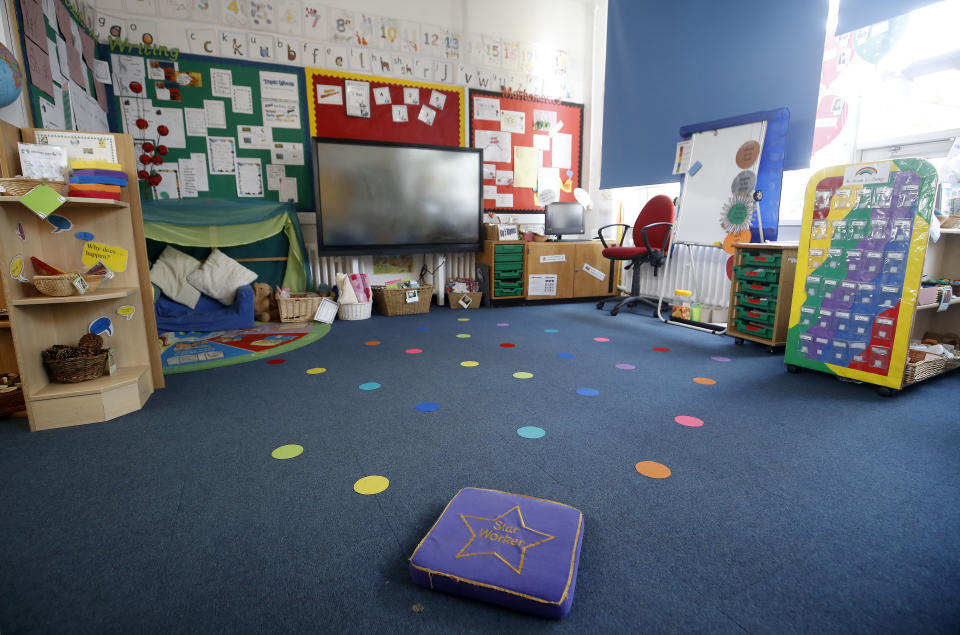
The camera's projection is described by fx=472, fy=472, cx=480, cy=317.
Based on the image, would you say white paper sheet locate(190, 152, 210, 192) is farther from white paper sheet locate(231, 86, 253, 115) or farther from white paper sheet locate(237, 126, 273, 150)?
white paper sheet locate(231, 86, 253, 115)

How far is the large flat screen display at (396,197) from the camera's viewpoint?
367 centimetres

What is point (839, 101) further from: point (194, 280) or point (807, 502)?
point (194, 280)

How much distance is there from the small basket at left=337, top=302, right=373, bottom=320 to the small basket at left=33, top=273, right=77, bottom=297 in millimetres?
2017

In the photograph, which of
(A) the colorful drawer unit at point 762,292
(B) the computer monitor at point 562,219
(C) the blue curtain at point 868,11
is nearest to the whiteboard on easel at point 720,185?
(A) the colorful drawer unit at point 762,292

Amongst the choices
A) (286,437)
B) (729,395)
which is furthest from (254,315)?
(729,395)

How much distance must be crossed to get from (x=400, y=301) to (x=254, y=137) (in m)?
1.71

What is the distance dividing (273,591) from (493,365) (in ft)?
5.43

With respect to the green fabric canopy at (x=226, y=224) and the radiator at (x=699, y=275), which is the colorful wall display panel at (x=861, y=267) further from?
the green fabric canopy at (x=226, y=224)

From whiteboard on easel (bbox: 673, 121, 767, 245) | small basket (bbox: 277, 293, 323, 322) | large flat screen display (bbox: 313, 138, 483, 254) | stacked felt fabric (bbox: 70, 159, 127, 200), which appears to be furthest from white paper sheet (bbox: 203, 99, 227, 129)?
whiteboard on easel (bbox: 673, 121, 767, 245)

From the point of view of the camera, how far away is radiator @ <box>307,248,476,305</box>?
4.00m

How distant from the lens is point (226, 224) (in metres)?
3.41

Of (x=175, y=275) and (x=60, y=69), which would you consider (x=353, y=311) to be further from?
(x=60, y=69)

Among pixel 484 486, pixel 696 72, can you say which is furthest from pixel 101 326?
pixel 696 72

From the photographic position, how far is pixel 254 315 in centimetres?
354
